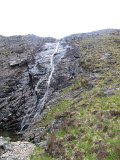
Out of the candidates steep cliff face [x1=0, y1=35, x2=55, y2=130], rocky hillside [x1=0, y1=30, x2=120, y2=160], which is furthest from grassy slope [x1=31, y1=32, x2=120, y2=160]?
steep cliff face [x1=0, y1=35, x2=55, y2=130]

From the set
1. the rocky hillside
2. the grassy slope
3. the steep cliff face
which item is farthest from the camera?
the steep cliff face

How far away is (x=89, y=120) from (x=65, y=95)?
467 inches

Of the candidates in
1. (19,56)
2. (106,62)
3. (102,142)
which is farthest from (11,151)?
(19,56)

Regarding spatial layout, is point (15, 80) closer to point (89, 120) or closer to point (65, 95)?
point (65, 95)

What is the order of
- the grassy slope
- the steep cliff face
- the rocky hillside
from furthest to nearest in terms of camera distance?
the steep cliff face < the rocky hillside < the grassy slope

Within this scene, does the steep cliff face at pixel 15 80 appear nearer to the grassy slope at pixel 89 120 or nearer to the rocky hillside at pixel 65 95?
the rocky hillside at pixel 65 95

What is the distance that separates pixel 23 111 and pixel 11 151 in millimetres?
16885

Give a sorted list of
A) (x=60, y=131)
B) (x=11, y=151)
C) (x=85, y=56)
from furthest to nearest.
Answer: (x=85, y=56), (x=60, y=131), (x=11, y=151)

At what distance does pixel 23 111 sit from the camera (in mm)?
49094

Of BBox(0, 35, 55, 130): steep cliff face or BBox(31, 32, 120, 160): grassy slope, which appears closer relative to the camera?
BBox(31, 32, 120, 160): grassy slope

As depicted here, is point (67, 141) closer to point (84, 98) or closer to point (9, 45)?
point (84, 98)

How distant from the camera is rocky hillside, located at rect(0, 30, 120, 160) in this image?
104ft

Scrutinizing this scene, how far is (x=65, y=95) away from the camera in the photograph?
47125 millimetres

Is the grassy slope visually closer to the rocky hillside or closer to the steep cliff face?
the rocky hillside
